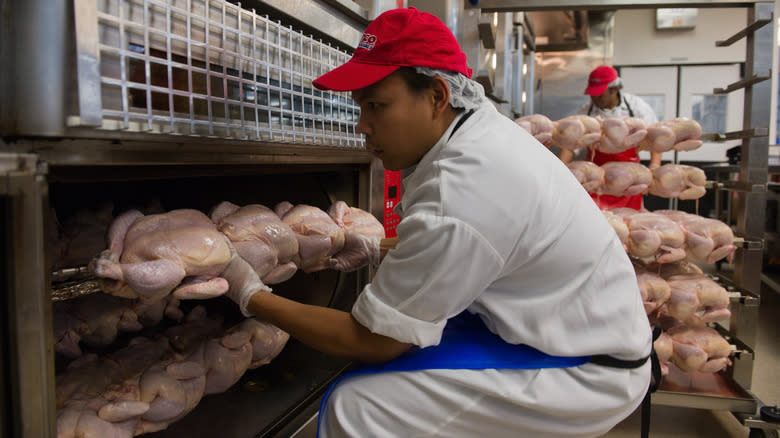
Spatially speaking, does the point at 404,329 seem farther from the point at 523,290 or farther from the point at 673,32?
the point at 673,32

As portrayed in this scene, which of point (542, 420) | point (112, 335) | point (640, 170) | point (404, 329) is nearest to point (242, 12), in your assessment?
point (404, 329)

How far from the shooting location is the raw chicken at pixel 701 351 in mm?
2352

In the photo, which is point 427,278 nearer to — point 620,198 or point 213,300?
point 213,300

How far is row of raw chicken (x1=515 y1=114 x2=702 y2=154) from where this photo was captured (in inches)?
99.2

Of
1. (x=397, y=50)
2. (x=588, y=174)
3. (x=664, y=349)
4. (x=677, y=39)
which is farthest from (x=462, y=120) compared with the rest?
(x=677, y=39)

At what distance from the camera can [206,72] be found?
1.00m

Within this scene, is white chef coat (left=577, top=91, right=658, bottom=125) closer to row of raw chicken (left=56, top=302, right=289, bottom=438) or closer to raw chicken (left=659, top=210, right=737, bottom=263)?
raw chicken (left=659, top=210, right=737, bottom=263)

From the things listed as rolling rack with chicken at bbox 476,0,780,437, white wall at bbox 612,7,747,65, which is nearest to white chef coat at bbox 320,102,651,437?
rolling rack with chicken at bbox 476,0,780,437

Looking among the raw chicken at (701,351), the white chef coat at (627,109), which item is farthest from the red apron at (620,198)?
the raw chicken at (701,351)

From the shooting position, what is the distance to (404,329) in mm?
988

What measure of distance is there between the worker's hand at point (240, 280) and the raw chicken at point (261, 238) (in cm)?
5

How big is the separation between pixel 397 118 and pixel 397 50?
13 centimetres

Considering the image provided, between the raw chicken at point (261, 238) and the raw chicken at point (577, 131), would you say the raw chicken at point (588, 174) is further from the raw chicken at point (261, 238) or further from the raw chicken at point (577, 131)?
the raw chicken at point (261, 238)

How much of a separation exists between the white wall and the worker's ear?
7622mm
